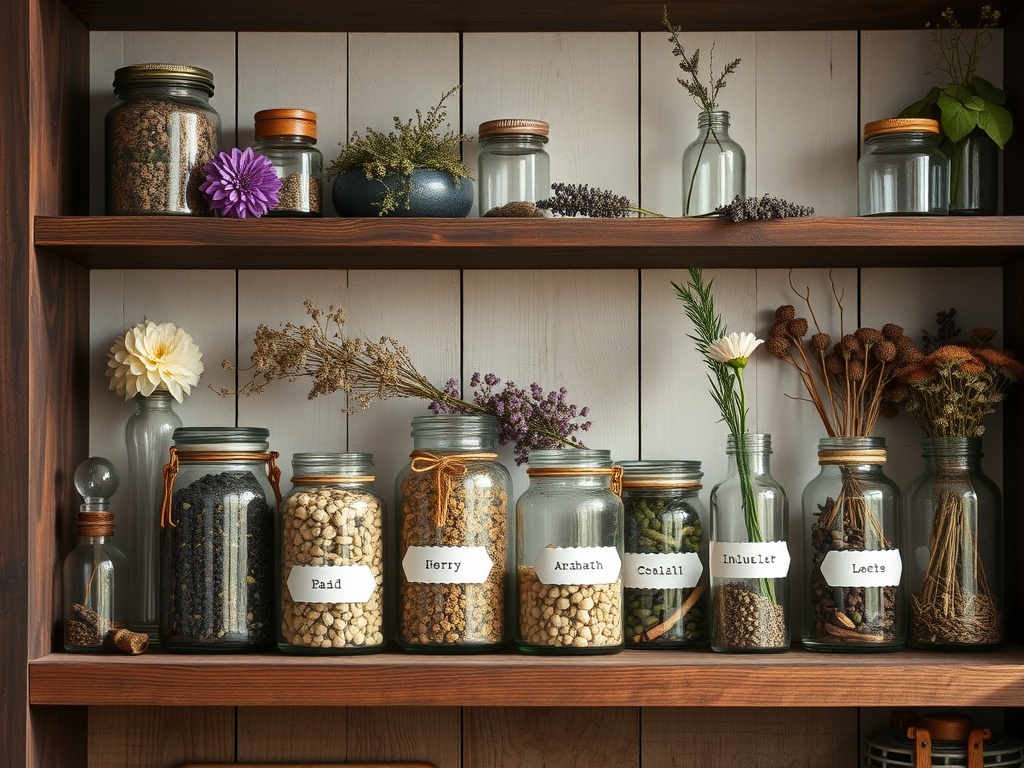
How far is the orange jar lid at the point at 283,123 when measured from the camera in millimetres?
1275

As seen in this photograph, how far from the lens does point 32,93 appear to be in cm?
118

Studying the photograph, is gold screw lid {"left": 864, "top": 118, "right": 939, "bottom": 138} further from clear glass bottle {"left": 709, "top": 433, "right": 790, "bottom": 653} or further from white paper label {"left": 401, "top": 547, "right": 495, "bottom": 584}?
white paper label {"left": 401, "top": 547, "right": 495, "bottom": 584}

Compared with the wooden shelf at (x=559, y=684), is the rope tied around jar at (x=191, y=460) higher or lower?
higher

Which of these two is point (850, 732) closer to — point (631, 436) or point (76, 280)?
point (631, 436)

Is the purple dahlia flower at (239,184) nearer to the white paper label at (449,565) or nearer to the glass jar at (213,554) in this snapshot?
the glass jar at (213,554)

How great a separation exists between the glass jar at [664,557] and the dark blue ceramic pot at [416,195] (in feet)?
1.24

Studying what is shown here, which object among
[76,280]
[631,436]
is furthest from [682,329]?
[76,280]

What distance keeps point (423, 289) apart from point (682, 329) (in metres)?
0.35

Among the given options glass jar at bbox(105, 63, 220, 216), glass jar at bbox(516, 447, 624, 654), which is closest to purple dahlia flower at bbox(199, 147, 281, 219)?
glass jar at bbox(105, 63, 220, 216)

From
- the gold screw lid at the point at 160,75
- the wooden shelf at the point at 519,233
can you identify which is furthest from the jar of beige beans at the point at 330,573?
the gold screw lid at the point at 160,75

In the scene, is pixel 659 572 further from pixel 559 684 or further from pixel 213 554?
pixel 213 554

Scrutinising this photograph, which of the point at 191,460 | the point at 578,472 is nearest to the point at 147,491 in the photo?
the point at 191,460

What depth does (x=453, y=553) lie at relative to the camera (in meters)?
1.18

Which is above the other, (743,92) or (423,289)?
(743,92)
